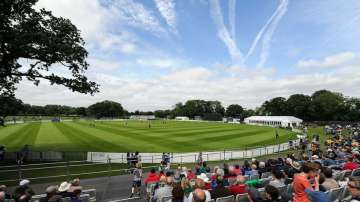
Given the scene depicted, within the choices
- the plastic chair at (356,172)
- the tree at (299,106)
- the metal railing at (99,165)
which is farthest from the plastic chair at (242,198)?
the tree at (299,106)

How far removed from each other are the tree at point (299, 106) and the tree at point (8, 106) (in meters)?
122

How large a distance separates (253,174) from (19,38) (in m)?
18.7

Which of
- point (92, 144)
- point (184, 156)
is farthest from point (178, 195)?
point (92, 144)

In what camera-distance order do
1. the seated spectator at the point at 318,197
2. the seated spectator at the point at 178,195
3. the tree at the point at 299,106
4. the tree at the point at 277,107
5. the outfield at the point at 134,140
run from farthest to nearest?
the tree at the point at 277,107
the tree at the point at 299,106
the outfield at the point at 134,140
the seated spectator at the point at 178,195
the seated spectator at the point at 318,197

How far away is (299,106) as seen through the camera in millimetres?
125062

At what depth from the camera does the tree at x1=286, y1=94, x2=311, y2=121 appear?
125 metres

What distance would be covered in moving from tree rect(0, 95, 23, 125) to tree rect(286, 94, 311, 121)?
122 meters

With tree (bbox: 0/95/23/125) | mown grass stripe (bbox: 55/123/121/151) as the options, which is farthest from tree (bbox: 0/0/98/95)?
mown grass stripe (bbox: 55/123/121/151)

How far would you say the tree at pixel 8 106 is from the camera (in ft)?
76.0

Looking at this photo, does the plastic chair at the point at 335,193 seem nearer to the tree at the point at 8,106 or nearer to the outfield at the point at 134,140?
the tree at the point at 8,106

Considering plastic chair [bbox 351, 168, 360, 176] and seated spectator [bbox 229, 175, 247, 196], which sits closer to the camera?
seated spectator [bbox 229, 175, 247, 196]

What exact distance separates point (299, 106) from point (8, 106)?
406 ft

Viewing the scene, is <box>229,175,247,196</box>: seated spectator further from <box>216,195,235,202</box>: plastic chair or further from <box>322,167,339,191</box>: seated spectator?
<box>322,167,339,191</box>: seated spectator

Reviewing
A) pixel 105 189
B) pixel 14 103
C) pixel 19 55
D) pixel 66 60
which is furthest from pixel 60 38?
pixel 105 189
